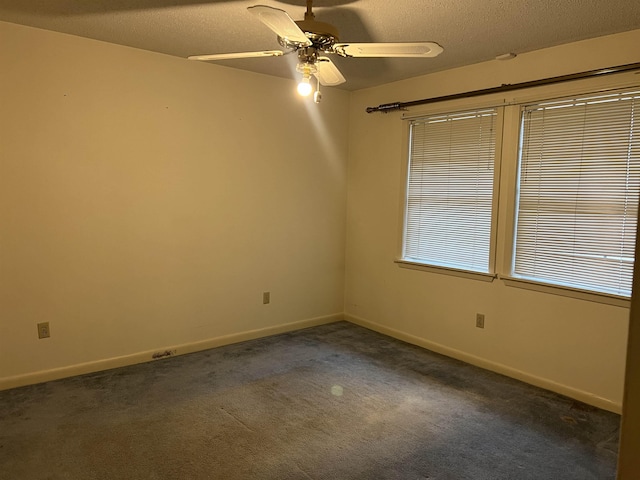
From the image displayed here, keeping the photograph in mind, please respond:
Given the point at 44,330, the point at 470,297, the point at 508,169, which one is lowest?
the point at 44,330

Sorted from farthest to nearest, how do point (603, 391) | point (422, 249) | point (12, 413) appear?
point (422, 249), point (603, 391), point (12, 413)

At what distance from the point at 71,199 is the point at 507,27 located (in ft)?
10.3

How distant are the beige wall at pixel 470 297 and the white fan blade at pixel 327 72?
1.45m

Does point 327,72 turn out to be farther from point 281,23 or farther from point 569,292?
point 569,292

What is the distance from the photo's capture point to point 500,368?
3439 mm

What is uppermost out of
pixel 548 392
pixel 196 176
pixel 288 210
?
pixel 196 176

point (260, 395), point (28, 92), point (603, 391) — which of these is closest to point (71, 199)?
point (28, 92)

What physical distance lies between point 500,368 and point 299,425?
5.76 feet

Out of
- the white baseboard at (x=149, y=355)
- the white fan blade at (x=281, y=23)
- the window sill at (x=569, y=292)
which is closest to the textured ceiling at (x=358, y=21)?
the white fan blade at (x=281, y=23)

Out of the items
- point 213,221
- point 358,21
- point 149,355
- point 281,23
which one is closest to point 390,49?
point 281,23

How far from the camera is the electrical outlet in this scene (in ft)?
10.1

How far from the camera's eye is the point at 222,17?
104 inches

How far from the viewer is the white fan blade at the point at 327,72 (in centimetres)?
233

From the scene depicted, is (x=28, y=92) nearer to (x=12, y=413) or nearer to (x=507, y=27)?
(x=12, y=413)
